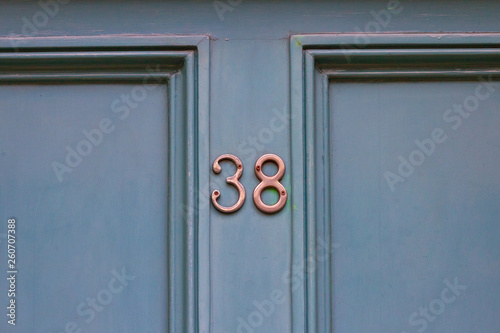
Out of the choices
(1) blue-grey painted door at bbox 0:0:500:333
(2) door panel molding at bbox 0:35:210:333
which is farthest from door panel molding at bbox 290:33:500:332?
(2) door panel molding at bbox 0:35:210:333

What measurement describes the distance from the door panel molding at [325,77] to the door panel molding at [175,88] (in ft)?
0.52

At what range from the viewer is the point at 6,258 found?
111 cm

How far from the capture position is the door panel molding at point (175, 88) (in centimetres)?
107

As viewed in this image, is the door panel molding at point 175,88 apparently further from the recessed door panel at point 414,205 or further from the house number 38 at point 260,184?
the recessed door panel at point 414,205

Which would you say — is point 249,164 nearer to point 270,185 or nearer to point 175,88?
point 270,185

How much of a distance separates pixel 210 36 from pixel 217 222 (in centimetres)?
33

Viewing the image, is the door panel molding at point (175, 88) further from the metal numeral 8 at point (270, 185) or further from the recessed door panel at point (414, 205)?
the recessed door panel at point (414, 205)

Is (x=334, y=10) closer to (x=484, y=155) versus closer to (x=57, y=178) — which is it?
(x=484, y=155)

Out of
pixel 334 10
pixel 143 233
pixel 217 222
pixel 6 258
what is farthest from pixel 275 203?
pixel 6 258

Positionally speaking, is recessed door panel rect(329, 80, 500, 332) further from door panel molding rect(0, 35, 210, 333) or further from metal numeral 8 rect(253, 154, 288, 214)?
door panel molding rect(0, 35, 210, 333)

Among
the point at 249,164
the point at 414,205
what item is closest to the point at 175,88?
the point at 249,164

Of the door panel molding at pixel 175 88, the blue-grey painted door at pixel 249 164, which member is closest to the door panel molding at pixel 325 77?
the blue-grey painted door at pixel 249 164

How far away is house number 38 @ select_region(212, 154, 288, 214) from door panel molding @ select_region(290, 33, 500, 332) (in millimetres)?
23

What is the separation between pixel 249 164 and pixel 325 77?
0.69 feet
